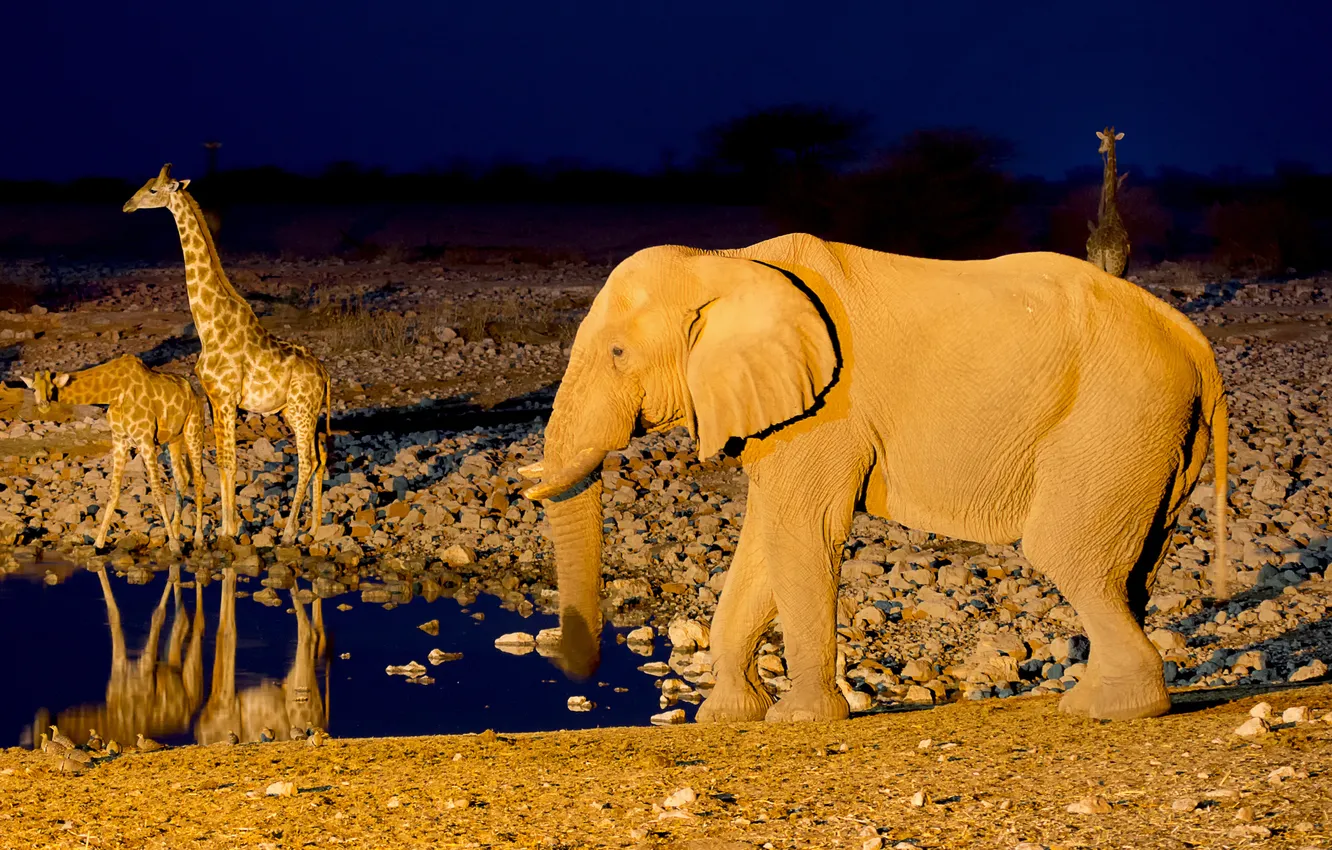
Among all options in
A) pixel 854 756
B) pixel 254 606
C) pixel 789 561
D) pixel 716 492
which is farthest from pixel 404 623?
pixel 854 756

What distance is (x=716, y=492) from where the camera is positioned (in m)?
12.0

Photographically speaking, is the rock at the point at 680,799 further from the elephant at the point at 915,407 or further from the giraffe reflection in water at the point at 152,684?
the giraffe reflection in water at the point at 152,684

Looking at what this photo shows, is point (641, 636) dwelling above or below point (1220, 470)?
below

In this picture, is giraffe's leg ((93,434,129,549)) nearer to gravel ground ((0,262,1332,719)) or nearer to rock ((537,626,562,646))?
gravel ground ((0,262,1332,719))

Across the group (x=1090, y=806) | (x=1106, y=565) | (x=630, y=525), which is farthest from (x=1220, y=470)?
(x=630, y=525)

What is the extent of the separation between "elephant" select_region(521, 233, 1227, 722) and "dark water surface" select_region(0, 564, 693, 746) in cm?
191

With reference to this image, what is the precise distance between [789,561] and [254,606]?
4.82 meters

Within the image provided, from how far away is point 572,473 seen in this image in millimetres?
6176

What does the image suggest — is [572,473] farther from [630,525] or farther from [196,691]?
[630,525]

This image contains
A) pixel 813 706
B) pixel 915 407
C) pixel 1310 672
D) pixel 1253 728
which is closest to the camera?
pixel 1253 728

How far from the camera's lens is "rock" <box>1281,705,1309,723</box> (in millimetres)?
5539

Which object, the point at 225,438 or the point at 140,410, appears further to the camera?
the point at 140,410

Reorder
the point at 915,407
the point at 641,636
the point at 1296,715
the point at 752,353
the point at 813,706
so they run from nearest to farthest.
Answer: the point at 1296,715
the point at 752,353
the point at 915,407
the point at 813,706
the point at 641,636

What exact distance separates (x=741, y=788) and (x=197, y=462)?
6970 mm
